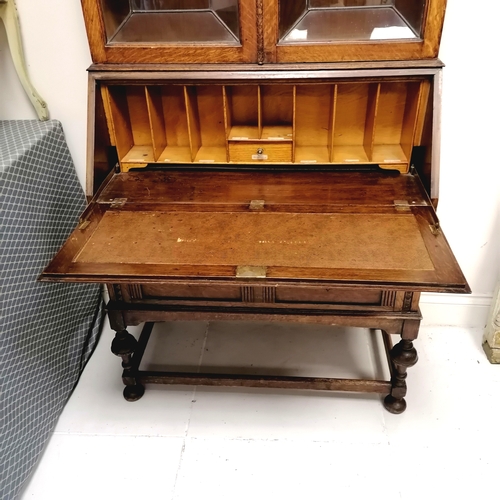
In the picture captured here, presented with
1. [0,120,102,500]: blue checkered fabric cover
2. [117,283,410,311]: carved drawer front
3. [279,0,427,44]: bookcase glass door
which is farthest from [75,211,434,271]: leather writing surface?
[279,0,427,44]: bookcase glass door

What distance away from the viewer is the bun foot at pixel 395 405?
72.5 inches

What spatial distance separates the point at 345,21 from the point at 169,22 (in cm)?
53

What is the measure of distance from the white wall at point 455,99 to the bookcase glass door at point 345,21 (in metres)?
0.28

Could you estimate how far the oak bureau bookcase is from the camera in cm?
134

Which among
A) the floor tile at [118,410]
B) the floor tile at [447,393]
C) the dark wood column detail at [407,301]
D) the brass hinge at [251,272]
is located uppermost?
the brass hinge at [251,272]

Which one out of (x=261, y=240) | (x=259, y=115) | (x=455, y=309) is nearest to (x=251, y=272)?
(x=261, y=240)

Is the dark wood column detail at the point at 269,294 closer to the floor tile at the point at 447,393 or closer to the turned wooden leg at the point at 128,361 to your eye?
the turned wooden leg at the point at 128,361

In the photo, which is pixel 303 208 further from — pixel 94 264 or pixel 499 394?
pixel 499 394

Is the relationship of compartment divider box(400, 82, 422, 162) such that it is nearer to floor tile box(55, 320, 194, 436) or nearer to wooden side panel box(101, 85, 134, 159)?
wooden side panel box(101, 85, 134, 159)

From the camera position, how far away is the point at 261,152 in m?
1.66

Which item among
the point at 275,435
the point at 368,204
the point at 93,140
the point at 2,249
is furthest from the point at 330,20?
the point at 275,435

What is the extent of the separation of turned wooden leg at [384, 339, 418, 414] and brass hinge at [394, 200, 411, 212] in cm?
45

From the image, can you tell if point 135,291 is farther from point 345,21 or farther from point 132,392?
point 345,21

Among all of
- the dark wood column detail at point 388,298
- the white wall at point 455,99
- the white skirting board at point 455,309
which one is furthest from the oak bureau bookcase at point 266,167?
the white skirting board at point 455,309
